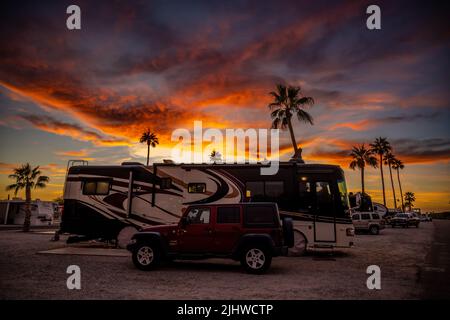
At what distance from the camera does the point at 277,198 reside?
1283 cm

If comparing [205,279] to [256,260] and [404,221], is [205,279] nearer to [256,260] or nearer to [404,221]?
[256,260]

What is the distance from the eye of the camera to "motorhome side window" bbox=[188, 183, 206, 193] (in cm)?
1348

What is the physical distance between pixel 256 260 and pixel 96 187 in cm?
903

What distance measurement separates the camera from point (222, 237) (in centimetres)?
926

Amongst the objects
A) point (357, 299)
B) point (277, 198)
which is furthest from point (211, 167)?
point (357, 299)

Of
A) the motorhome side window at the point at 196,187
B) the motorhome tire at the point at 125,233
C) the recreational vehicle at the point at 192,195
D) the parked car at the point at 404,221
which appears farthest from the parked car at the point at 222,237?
the parked car at the point at 404,221

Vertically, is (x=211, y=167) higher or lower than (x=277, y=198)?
higher

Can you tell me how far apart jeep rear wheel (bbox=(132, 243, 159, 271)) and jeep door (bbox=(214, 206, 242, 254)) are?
189 cm

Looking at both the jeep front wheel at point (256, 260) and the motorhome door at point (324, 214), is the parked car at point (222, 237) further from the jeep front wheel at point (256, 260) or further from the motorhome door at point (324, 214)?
the motorhome door at point (324, 214)

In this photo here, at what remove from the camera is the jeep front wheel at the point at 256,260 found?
29.3ft

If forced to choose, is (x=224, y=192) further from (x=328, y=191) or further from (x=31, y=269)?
(x=31, y=269)

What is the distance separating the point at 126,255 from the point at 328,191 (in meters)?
8.54

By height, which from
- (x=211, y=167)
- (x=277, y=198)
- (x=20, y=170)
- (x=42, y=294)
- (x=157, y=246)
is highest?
(x=20, y=170)
